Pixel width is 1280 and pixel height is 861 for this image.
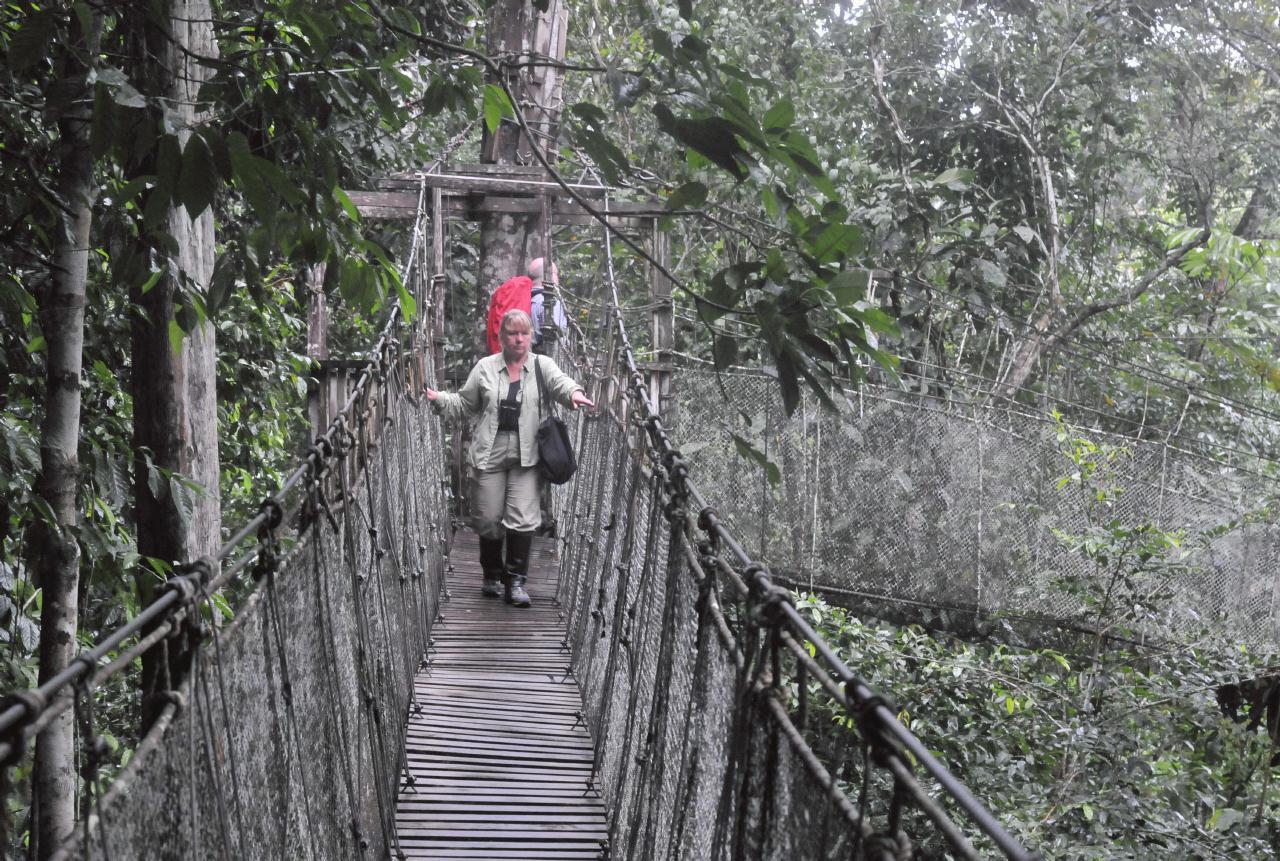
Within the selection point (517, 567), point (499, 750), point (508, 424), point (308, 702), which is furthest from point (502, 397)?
point (308, 702)

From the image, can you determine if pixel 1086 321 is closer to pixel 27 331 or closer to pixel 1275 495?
pixel 1275 495

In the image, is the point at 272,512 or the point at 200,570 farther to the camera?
the point at 272,512

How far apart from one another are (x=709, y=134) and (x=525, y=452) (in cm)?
297

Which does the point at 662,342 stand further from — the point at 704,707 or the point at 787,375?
the point at 787,375

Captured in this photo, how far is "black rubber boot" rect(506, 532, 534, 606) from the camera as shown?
468cm

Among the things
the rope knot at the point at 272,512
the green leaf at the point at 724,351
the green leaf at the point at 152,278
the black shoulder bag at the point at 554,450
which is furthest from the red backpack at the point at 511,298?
the rope knot at the point at 272,512

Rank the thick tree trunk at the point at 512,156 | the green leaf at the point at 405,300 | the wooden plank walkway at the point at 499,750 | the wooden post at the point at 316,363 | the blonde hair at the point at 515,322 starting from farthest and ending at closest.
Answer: the thick tree trunk at the point at 512,156, the wooden post at the point at 316,363, the blonde hair at the point at 515,322, the wooden plank walkway at the point at 499,750, the green leaf at the point at 405,300

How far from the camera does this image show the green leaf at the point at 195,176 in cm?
156

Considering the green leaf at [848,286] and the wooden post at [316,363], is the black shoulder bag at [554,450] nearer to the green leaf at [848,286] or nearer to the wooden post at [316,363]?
the wooden post at [316,363]

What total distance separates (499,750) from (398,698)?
34cm

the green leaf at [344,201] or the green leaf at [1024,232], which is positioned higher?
the green leaf at [1024,232]

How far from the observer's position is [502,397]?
455 centimetres

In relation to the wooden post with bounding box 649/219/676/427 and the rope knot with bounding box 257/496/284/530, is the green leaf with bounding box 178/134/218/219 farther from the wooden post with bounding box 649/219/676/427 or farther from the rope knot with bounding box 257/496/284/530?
the wooden post with bounding box 649/219/676/427

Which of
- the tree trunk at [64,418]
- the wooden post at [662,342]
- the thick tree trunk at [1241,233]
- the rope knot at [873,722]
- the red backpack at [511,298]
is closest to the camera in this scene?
the rope knot at [873,722]
